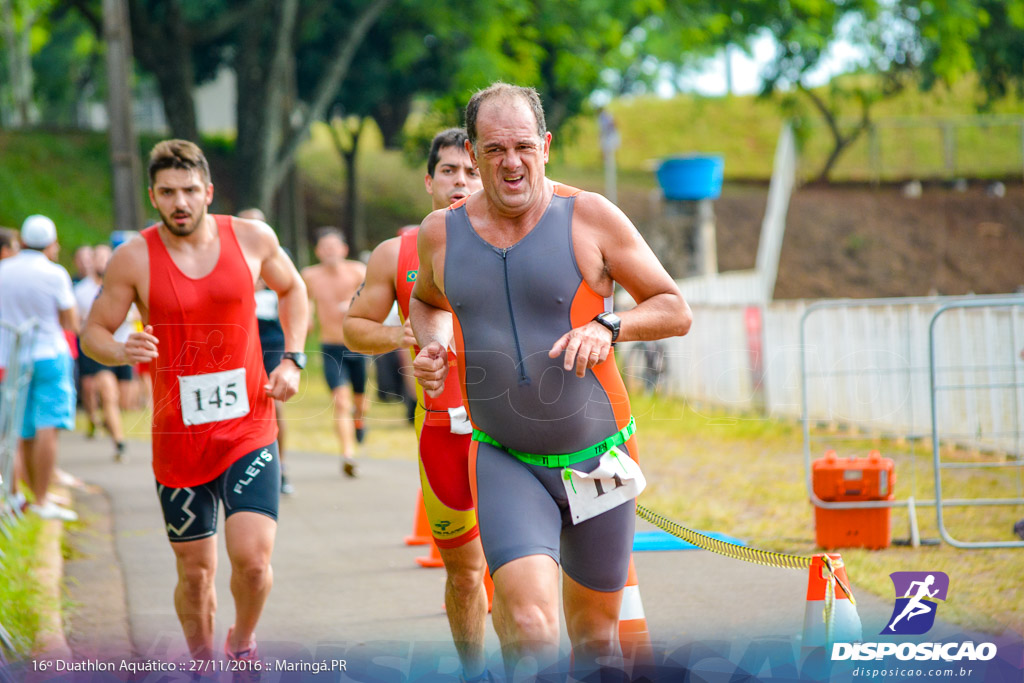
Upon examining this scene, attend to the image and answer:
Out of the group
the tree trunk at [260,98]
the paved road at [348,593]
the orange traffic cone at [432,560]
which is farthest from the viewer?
the tree trunk at [260,98]

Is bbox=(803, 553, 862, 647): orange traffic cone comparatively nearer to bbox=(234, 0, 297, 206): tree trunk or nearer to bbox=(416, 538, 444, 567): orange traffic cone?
bbox=(416, 538, 444, 567): orange traffic cone

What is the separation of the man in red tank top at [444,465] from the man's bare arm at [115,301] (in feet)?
3.10

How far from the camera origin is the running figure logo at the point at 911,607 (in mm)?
4586

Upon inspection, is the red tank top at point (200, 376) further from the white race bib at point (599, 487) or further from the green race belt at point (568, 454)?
the white race bib at point (599, 487)

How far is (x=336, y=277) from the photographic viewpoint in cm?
1227

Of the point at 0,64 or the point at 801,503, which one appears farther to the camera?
the point at 0,64

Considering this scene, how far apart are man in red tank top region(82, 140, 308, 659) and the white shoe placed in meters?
4.06

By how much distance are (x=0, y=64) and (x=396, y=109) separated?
72.0 feet

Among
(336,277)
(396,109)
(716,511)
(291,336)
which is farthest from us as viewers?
(396,109)

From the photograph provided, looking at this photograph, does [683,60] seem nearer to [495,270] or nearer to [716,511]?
[716,511]

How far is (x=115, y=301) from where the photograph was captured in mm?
4906

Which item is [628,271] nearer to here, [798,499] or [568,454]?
[568,454]

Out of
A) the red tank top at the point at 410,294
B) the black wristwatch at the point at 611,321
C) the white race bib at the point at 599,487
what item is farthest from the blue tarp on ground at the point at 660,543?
the black wristwatch at the point at 611,321

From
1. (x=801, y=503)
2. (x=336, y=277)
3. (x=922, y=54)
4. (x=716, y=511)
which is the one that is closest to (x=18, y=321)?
(x=336, y=277)
